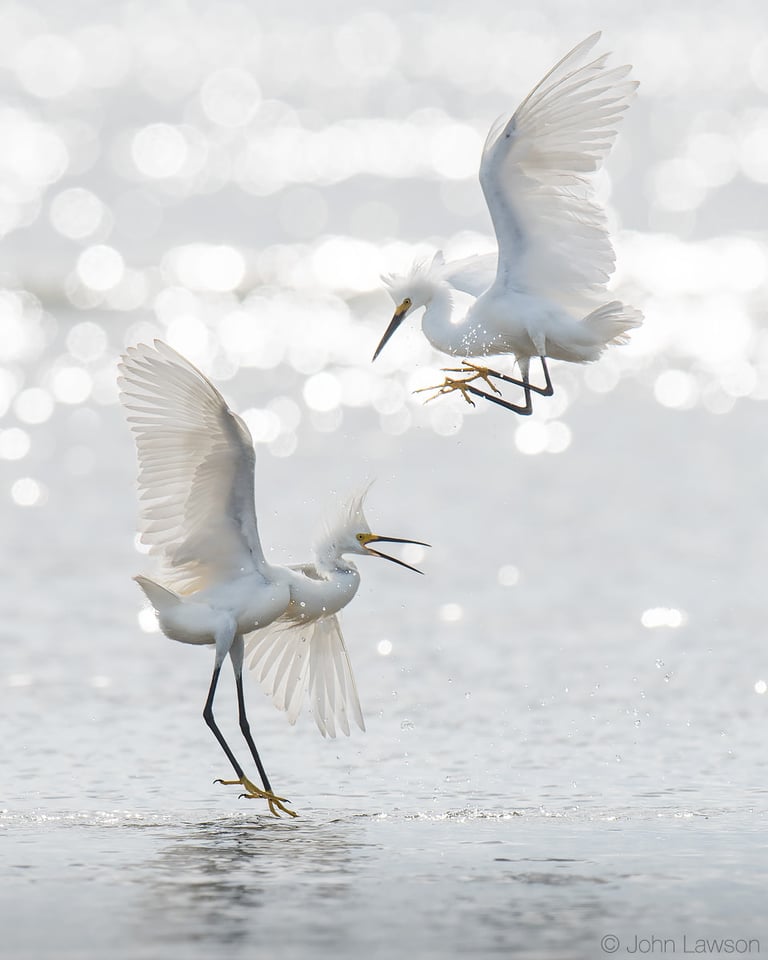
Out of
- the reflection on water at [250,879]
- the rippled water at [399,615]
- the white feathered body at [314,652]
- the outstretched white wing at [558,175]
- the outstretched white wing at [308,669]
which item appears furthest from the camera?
the outstretched white wing at [308,669]

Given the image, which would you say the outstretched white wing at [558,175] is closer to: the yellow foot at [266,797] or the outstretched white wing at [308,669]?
the outstretched white wing at [308,669]

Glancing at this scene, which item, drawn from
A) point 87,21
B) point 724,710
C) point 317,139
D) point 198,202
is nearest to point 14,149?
point 317,139

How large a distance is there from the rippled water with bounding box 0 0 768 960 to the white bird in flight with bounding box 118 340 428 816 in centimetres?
32

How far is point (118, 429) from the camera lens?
19.6 metres

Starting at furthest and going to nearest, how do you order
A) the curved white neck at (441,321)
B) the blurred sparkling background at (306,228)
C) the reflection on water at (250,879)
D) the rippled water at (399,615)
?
the blurred sparkling background at (306,228), the curved white neck at (441,321), the rippled water at (399,615), the reflection on water at (250,879)

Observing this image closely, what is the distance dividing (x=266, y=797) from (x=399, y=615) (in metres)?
4.10

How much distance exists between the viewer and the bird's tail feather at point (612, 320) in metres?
9.65

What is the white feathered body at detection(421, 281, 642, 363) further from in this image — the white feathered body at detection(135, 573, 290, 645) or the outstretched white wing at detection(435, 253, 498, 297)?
the white feathered body at detection(135, 573, 290, 645)

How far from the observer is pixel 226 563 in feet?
31.0

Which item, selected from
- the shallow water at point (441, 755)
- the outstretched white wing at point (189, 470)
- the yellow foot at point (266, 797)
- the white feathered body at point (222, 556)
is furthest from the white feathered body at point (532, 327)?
the yellow foot at point (266, 797)

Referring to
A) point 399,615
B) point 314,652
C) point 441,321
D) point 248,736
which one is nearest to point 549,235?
point 441,321

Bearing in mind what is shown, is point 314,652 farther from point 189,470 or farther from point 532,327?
point 532,327

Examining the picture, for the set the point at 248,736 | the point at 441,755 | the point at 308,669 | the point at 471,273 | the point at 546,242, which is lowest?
the point at 441,755

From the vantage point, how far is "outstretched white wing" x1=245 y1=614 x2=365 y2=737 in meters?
9.84
